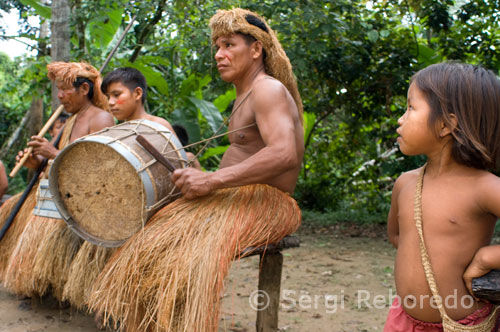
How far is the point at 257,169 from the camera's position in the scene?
2.14 m

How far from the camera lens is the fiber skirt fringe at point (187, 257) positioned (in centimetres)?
200

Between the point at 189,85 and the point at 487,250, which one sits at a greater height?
the point at 189,85

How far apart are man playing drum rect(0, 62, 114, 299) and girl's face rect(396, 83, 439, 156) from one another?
2284 millimetres

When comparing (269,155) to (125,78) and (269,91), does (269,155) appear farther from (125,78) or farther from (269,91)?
(125,78)

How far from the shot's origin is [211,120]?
602 centimetres

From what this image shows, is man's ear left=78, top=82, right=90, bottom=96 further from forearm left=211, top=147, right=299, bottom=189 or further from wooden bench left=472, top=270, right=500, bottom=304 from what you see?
wooden bench left=472, top=270, right=500, bottom=304

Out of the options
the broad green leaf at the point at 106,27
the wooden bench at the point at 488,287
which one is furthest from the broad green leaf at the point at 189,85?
the wooden bench at the point at 488,287

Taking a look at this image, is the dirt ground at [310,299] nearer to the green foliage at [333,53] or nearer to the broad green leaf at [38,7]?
the green foliage at [333,53]

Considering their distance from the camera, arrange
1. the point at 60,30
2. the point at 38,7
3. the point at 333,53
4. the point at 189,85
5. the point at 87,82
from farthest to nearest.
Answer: the point at 189,85 < the point at 333,53 < the point at 38,7 < the point at 60,30 < the point at 87,82

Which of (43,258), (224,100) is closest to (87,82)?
(43,258)

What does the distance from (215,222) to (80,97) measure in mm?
1820

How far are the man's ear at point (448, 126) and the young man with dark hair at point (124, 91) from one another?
193 centimetres

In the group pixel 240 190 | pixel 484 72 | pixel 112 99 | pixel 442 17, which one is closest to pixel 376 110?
pixel 442 17

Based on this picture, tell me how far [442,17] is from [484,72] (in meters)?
4.25
